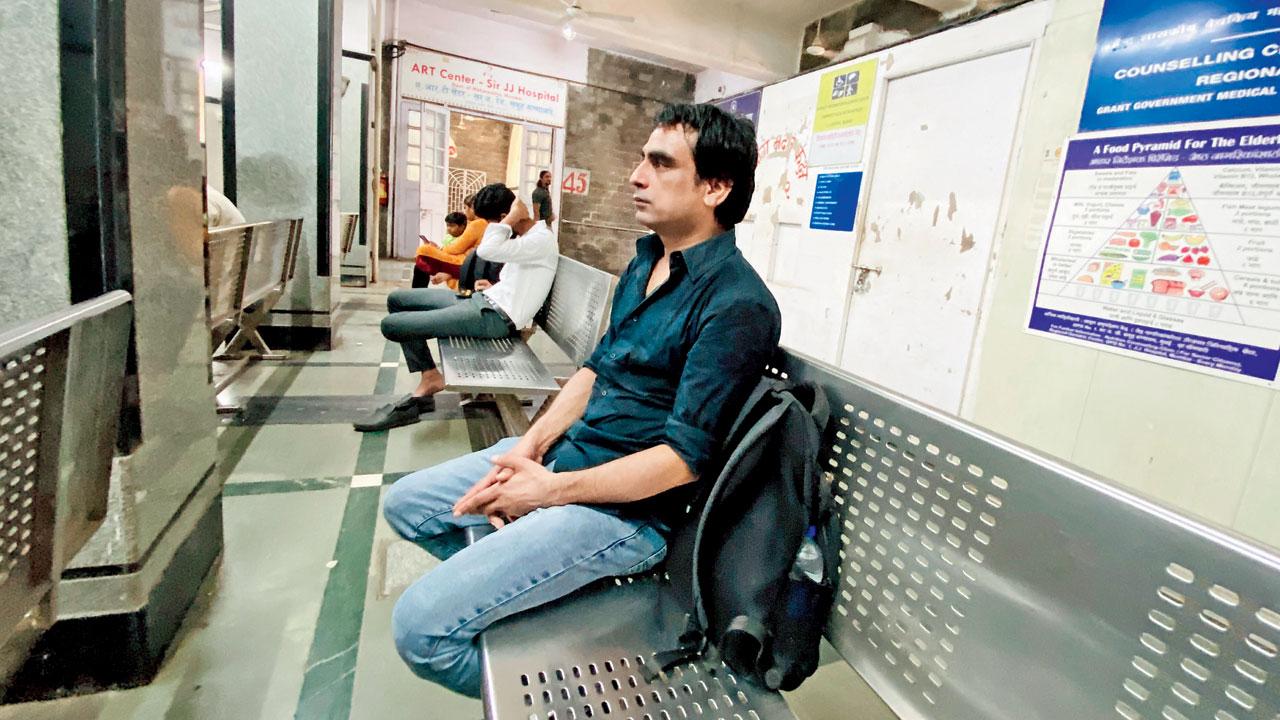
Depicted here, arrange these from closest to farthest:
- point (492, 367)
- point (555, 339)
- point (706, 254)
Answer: point (706, 254)
point (492, 367)
point (555, 339)

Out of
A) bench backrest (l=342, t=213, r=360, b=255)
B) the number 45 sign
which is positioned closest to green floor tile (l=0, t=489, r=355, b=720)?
bench backrest (l=342, t=213, r=360, b=255)

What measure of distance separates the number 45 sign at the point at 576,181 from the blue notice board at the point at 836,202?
19.9ft

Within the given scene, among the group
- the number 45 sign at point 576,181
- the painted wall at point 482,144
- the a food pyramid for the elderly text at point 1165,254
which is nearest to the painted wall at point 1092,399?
the a food pyramid for the elderly text at point 1165,254

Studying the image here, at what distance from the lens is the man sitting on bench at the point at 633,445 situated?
1.14 meters

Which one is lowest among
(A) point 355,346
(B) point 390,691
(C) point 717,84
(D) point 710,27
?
(B) point 390,691

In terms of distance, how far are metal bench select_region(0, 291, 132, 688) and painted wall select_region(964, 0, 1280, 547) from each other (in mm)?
2844

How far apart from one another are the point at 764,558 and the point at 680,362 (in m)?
0.45

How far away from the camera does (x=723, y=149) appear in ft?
4.47

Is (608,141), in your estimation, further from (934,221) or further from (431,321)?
(431,321)

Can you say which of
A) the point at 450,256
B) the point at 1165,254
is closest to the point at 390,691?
the point at 1165,254

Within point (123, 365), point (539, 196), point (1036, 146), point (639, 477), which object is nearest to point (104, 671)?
point (123, 365)

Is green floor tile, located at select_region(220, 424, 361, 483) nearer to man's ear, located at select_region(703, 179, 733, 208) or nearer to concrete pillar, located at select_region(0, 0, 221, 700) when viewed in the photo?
concrete pillar, located at select_region(0, 0, 221, 700)

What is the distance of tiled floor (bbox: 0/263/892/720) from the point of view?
1474 mm

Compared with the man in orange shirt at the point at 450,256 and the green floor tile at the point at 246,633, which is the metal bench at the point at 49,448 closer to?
the green floor tile at the point at 246,633
